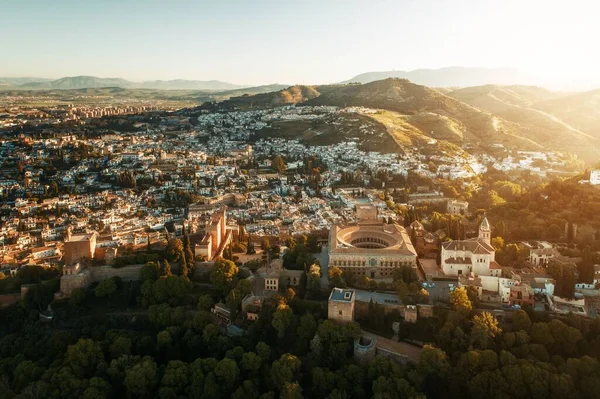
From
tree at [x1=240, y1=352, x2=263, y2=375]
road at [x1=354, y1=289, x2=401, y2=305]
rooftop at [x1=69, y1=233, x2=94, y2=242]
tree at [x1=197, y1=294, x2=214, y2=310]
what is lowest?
tree at [x1=240, y1=352, x2=263, y2=375]

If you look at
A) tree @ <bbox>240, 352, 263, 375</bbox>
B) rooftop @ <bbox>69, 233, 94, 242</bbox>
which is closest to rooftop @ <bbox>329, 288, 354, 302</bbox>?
tree @ <bbox>240, 352, 263, 375</bbox>

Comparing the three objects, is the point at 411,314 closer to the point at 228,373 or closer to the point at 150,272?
the point at 228,373

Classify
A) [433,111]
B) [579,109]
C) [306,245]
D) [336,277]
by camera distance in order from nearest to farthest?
1. [336,277]
2. [306,245]
3. [433,111]
4. [579,109]

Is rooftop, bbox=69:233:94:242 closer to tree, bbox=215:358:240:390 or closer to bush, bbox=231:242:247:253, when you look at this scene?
bush, bbox=231:242:247:253

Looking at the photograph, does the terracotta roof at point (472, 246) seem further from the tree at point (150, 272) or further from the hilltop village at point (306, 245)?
the tree at point (150, 272)

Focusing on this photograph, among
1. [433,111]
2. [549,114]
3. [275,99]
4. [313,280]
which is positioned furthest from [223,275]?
[275,99]

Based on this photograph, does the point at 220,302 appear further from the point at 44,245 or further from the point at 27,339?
the point at 44,245

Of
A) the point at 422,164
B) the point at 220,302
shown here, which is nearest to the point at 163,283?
the point at 220,302

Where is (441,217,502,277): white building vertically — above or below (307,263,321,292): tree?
above
